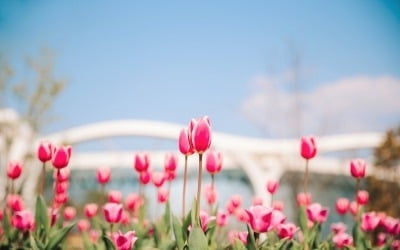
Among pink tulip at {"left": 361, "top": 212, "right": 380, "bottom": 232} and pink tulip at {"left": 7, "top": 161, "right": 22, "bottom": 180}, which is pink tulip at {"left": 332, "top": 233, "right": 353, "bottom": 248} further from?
pink tulip at {"left": 7, "top": 161, "right": 22, "bottom": 180}

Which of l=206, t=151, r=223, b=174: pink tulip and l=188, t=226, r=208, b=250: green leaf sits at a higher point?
l=206, t=151, r=223, b=174: pink tulip

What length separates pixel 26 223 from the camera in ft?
10.2

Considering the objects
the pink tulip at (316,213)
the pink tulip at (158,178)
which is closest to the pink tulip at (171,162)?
the pink tulip at (158,178)

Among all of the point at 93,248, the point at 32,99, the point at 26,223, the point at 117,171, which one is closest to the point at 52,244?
the point at 93,248

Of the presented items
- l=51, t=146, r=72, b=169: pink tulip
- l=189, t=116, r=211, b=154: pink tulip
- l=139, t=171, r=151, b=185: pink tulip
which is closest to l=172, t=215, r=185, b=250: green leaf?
l=189, t=116, r=211, b=154: pink tulip

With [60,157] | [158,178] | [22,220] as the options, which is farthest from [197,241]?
[22,220]

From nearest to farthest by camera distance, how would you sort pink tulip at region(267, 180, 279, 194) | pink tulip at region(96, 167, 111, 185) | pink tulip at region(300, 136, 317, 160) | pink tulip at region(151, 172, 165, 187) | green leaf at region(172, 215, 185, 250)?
green leaf at region(172, 215, 185, 250) → pink tulip at region(300, 136, 317, 160) → pink tulip at region(267, 180, 279, 194) → pink tulip at region(151, 172, 165, 187) → pink tulip at region(96, 167, 111, 185)

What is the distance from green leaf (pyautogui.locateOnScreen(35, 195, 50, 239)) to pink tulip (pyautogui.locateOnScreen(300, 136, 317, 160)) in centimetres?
177

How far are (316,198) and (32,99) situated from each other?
1174 centimetres

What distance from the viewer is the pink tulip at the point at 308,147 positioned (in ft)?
9.96

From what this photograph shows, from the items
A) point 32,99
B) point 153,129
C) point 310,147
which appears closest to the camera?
point 310,147

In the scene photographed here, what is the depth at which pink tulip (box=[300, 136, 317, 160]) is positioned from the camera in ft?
9.96

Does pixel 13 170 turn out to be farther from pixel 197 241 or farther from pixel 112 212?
pixel 197 241

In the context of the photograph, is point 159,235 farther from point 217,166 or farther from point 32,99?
point 32,99
